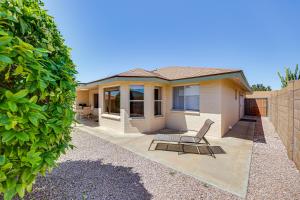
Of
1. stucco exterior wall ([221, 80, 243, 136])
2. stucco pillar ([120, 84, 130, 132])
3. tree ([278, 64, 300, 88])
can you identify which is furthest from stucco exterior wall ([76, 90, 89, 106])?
tree ([278, 64, 300, 88])

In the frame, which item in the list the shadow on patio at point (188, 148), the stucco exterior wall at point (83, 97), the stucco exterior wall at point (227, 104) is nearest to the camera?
the shadow on patio at point (188, 148)

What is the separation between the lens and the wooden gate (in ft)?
63.8

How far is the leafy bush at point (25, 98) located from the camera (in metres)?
1.45

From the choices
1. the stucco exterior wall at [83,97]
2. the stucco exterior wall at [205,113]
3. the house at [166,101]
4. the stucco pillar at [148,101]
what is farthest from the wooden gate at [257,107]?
the stucco exterior wall at [83,97]

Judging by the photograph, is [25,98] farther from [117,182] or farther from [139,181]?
[139,181]

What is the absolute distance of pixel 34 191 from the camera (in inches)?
126

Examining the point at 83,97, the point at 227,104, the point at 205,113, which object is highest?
the point at 83,97

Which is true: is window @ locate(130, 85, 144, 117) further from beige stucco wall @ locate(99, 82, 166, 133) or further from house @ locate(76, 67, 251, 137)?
beige stucco wall @ locate(99, 82, 166, 133)

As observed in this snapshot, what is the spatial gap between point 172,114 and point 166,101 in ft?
3.27

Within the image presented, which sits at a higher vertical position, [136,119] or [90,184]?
[136,119]

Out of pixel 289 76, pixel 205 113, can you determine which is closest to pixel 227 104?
pixel 205 113

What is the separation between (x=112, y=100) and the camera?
33.7ft

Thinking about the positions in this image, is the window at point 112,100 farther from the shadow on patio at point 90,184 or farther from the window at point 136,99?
the shadow on patio at point 90,184

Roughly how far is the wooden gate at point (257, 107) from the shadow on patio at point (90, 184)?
2176 cm
